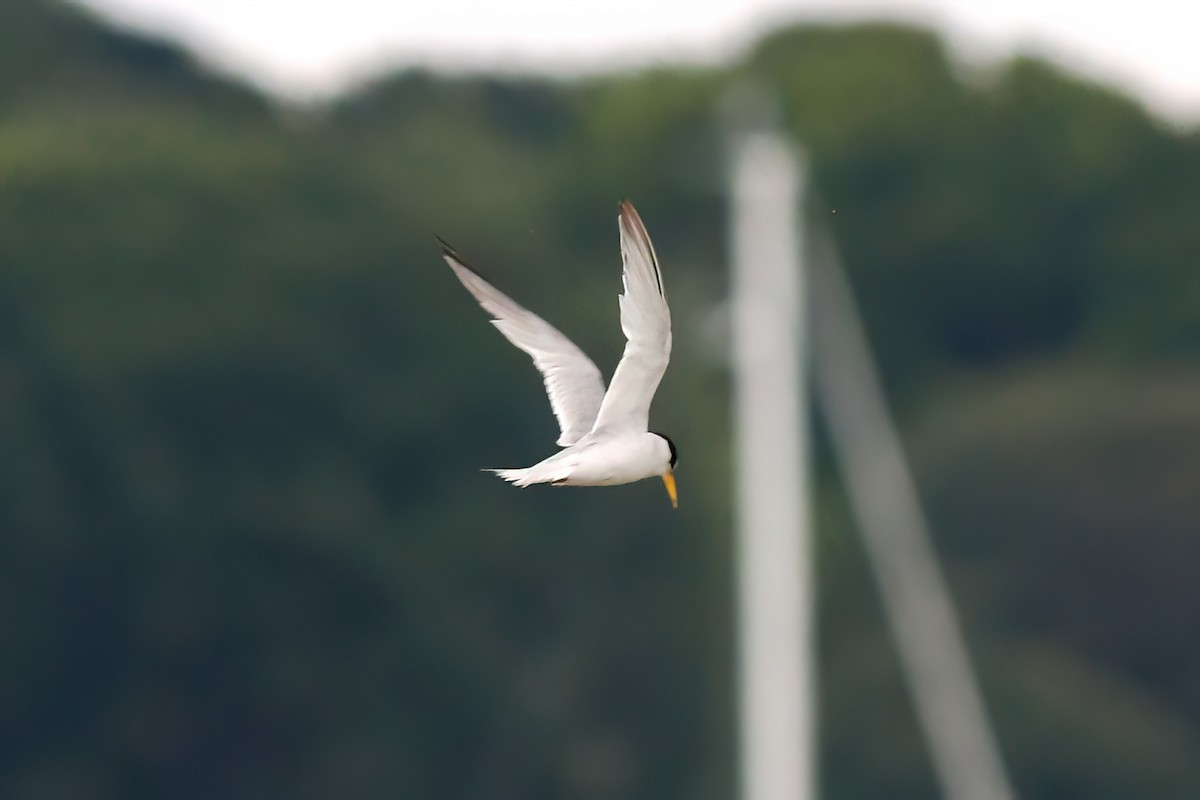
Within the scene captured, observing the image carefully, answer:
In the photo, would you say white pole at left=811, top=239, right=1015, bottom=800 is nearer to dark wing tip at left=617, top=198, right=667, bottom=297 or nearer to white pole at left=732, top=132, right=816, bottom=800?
white pole at left=732, top=132, right=816, bottom=800

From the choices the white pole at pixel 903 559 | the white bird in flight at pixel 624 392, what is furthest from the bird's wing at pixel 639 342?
the white pole at pixel 903 559

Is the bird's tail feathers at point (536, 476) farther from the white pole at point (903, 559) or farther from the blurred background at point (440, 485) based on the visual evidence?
the white pole at point (903, 559)

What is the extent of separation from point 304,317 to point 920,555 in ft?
32.5

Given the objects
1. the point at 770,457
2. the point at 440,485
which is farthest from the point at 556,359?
the point at 440,485

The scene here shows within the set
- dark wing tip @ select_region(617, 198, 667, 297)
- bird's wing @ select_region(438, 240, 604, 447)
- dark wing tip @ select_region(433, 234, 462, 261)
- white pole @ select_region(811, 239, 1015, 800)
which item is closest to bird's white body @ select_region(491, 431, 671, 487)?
bird's wing @ select_region(438, 240, 604, 447)

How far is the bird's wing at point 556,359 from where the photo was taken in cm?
1072

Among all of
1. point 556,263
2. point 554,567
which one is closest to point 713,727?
point 554,567

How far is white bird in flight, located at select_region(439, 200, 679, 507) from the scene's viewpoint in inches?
402

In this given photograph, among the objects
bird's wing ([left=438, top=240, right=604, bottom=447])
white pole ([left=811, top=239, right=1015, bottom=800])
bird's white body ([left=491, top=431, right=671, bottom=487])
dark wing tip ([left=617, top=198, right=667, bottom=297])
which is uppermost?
dark wing tip ([left=617, top=198, right=667, bottom=297])

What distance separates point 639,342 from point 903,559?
1485 inches

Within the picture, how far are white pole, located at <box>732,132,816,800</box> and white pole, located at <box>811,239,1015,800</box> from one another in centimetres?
403

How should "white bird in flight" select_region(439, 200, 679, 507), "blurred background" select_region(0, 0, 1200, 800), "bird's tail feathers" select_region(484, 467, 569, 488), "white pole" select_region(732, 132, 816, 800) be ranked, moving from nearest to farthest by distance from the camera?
"bird's tail feathers" select_region(484, 467, 569, 488) < "white bird in flight" select_region(439, 200, 679, 507) < "white pole" select_region(732, 132, 816, 800) < "blurred background" select_region(0, 0, 1200, 800)

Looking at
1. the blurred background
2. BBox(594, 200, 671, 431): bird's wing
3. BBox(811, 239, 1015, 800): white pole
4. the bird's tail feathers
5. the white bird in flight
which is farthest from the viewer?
BBox(811, 239, 1015, 800): white pole

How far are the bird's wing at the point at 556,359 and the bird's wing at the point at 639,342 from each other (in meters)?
0.25
